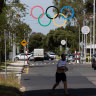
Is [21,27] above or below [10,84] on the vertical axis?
above

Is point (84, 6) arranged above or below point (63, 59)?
above

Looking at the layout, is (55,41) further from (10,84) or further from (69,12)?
(10,84)

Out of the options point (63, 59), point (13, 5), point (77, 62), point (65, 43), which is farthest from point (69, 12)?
point (63, 59)

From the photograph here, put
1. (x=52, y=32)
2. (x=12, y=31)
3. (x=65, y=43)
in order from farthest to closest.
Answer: (x=52, y=32) → (x=65, y=43) → (x=12, y=31)

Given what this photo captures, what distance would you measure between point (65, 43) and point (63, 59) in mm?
105049

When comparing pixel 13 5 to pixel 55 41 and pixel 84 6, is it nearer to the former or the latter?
pixel 84 6

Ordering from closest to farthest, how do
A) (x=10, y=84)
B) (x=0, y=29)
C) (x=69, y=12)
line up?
(x=10, y=84) → (x=0, y=29) → (x=69, y=12)

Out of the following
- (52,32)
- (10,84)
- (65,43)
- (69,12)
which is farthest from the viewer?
(52,32)

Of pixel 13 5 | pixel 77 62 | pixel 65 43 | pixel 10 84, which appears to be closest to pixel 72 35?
pixel 65 43

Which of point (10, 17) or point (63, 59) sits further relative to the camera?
point (10, 17)

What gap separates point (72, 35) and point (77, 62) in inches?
2658

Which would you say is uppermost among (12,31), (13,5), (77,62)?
(13,5)

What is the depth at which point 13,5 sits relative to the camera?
152ft

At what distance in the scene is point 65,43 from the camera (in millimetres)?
122000
